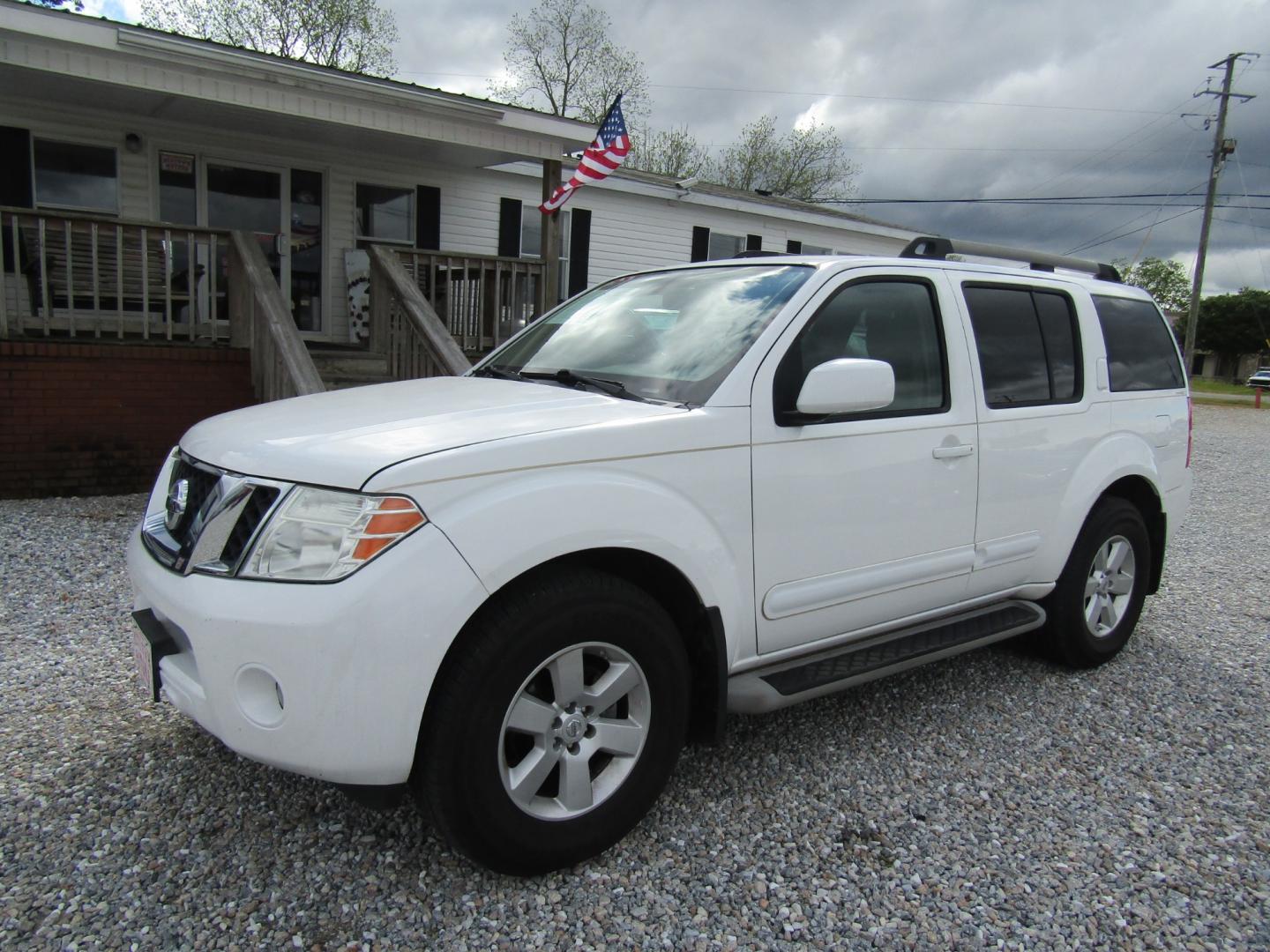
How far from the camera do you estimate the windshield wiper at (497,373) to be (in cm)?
337

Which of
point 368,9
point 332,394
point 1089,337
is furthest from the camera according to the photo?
point 368,9

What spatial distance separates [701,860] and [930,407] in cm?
185

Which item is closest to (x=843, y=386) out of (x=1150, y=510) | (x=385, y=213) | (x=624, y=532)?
(x=624, y=532)

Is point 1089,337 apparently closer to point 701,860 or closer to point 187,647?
point 701,860

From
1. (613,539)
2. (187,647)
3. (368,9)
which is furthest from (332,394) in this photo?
(368,9)

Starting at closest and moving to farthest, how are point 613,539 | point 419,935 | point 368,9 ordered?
point 419,935
point 613,539
point 368,9

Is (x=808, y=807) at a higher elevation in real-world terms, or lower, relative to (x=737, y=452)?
lower

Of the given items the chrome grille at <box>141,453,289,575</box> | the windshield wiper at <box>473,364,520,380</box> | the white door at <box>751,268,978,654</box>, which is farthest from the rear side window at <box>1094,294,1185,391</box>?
the chrome grille at <box>141,453,289,575</box>

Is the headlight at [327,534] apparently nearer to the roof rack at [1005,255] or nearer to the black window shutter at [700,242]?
the roof rack at [1005,255]

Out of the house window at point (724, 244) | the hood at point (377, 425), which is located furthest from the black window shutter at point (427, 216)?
the hood at point (377, 425)

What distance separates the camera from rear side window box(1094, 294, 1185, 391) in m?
4.20

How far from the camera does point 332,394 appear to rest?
3.29 meters

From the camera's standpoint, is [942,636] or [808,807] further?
[942,636]

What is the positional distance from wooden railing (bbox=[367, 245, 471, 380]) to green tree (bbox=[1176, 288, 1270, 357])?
78.3 metres
